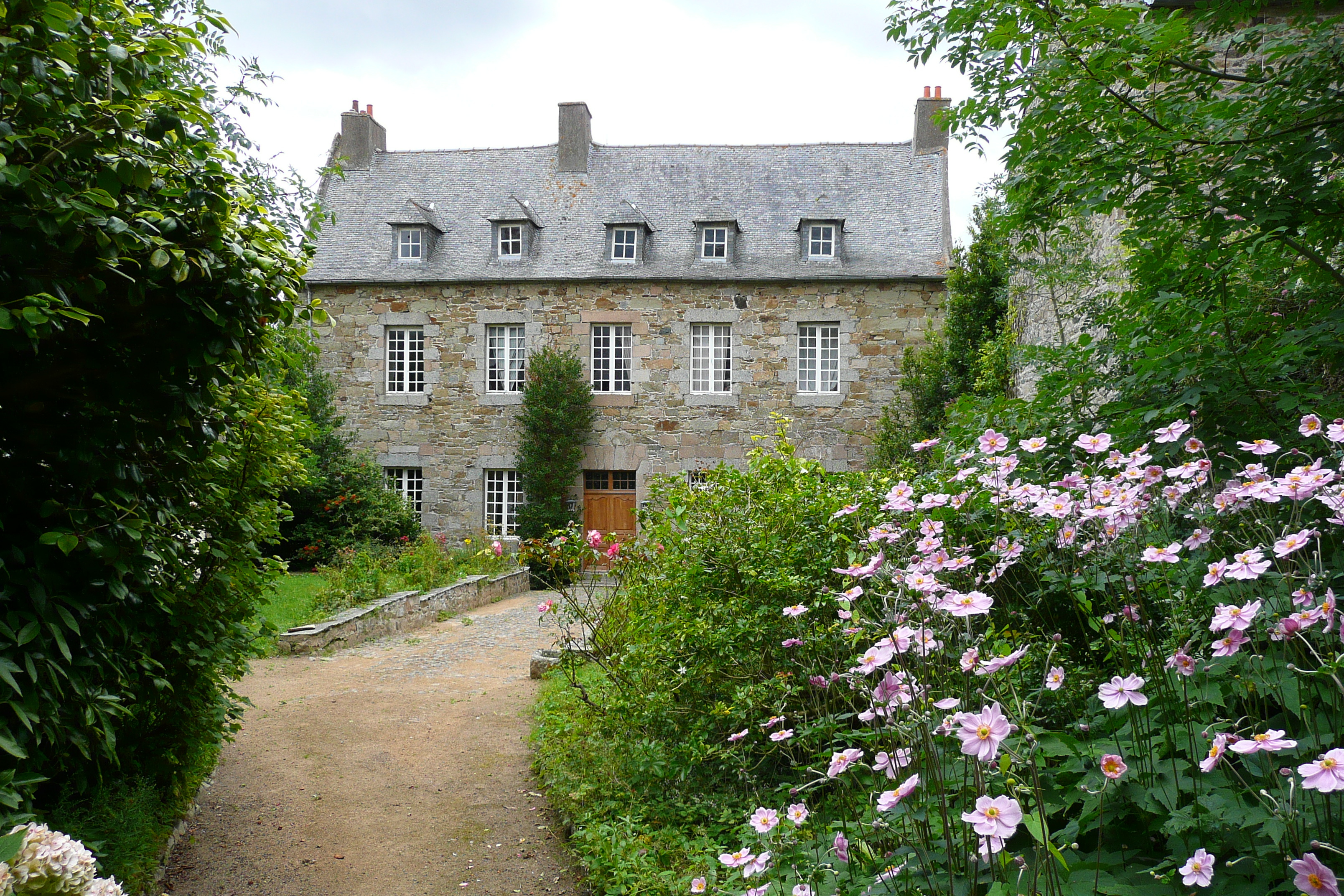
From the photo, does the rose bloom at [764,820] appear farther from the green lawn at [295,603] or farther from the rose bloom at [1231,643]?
the green lawn at [295,603]

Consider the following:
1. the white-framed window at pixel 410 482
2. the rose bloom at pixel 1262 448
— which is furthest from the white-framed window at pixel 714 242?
the rose bloom at pixel 1262 448

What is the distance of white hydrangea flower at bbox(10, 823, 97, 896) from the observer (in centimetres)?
171

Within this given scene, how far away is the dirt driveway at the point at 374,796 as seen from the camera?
3.71 meters

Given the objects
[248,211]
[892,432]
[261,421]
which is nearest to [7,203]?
[248,211]

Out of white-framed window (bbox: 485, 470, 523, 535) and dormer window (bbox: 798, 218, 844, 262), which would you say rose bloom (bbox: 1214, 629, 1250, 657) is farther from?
white-framed window (bbox: 485, 470, 523, 535)

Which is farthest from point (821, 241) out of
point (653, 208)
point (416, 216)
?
point (416, 216)

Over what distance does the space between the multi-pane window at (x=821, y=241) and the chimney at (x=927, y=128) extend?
2.87m

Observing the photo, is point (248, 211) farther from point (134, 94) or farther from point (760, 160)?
point (760, 160)

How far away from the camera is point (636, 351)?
1582cm

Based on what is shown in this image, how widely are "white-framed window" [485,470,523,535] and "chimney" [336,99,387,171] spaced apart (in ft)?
24.3

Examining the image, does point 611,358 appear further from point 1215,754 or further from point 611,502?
point 1215,754

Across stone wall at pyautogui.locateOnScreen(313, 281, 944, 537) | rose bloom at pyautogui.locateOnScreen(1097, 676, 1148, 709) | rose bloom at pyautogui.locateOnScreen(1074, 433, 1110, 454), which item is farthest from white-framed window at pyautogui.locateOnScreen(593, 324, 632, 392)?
rose bloom at pyautogui.locateOnScreen(1097, 676, 1148, 709)

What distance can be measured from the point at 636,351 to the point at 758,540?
38.6 feet

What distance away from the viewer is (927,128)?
16781 mm
